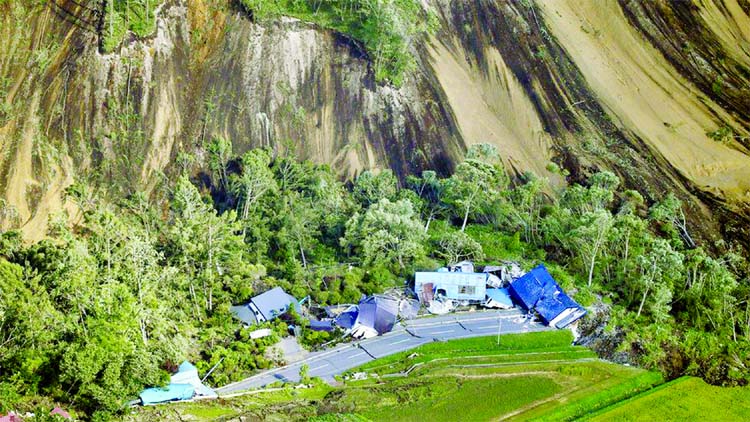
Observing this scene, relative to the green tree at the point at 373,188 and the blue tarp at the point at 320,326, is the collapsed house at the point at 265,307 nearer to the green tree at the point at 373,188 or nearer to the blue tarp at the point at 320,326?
the blue tarp at the point at 320,326

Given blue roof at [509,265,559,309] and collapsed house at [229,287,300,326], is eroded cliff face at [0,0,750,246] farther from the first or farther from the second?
blue roof at [509,265,559,309]

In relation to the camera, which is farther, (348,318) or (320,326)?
(348,318)

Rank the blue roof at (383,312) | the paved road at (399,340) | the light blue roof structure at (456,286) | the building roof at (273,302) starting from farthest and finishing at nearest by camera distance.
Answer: the light blue roof structure at (456,286) < the building roof at (273,302) < the blue roof at (383,312) < the paved road at (399,340)

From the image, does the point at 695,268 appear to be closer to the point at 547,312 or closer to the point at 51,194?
the point at 547,312

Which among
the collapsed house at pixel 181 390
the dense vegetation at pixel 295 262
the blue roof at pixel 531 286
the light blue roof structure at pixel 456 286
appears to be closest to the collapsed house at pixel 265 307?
the dense vegetation at pixel 295 262

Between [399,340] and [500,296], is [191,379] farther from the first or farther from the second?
[500,296]

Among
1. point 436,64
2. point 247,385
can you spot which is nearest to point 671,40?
point 436,64

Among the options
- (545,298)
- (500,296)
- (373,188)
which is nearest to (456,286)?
(500,296)
